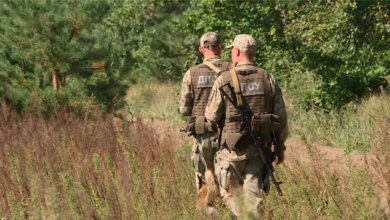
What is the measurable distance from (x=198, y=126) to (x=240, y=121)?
116cm

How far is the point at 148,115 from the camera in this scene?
17.9 meters

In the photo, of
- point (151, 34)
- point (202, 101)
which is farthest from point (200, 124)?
point (151, 34)

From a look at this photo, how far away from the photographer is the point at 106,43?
12.9m

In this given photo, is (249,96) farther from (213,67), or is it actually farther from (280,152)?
(213,67)

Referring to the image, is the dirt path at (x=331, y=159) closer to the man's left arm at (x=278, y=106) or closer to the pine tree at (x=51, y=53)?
the man's left arm at (x=278, y=106)

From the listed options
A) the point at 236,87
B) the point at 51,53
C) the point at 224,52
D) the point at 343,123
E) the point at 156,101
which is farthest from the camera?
the point at 156,101

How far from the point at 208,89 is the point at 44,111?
5.21 meters

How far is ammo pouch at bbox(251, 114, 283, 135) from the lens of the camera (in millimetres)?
6348

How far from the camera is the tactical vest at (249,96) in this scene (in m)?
6.31

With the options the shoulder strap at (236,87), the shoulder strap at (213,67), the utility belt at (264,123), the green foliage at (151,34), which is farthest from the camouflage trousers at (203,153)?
the green foliage at (151,34)

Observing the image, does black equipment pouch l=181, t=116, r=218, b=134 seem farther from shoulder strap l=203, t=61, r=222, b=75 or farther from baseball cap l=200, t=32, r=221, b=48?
baseball cap l=200, t=32, r=221, b=48

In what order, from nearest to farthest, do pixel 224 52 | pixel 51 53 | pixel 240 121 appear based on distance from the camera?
pixel 240 121, pixel 51 53, pixel 224 52

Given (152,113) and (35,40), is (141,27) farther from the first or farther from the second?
(35,40)

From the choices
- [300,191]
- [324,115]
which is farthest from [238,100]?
[324,115]
